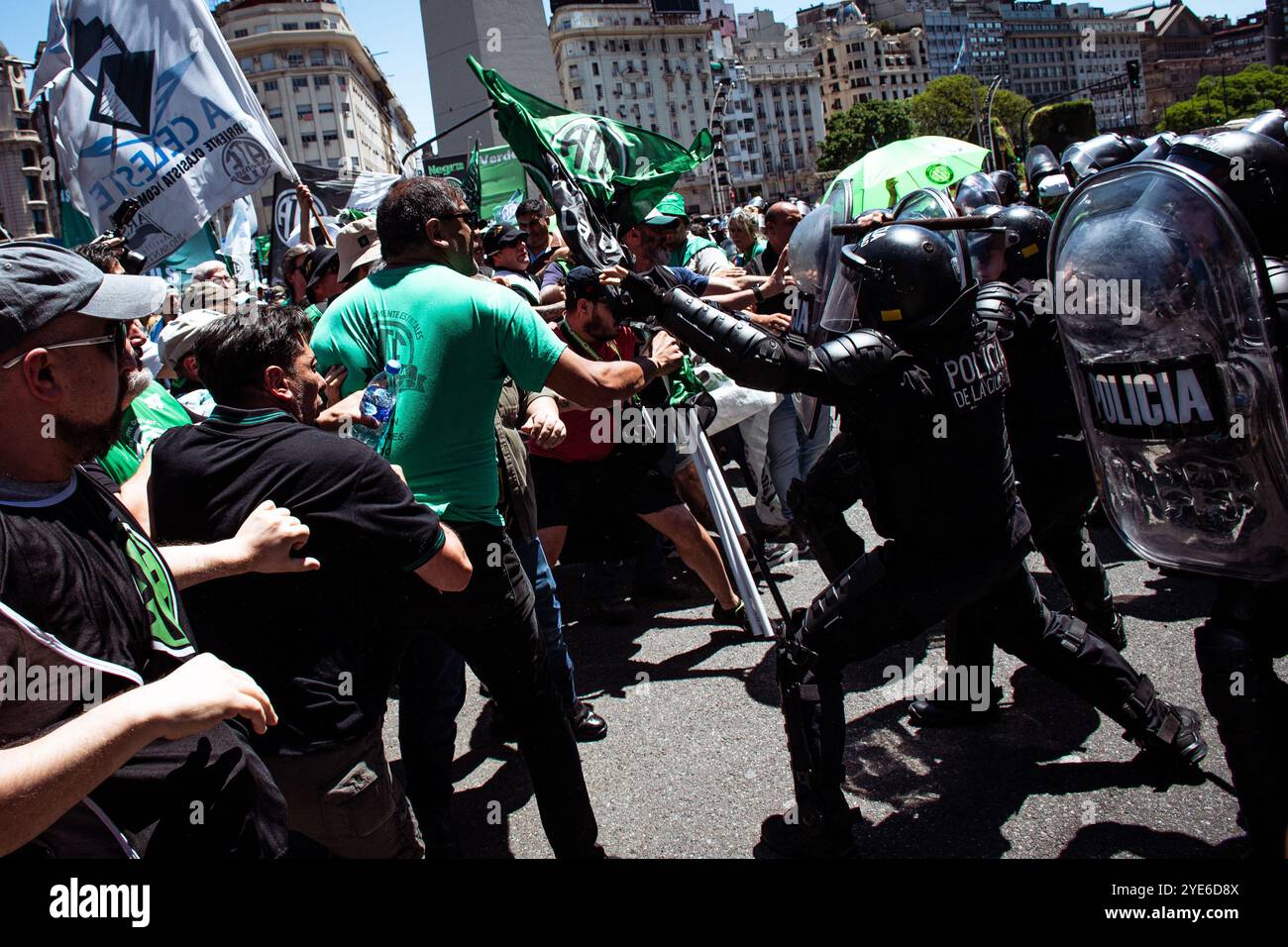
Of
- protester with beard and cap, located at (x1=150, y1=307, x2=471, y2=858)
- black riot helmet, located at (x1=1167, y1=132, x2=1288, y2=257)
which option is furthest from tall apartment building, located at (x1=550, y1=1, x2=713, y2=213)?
protester with beard and cap, located at (x1=150, y1=307, x2=471, y2=858)

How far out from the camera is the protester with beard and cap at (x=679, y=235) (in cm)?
563

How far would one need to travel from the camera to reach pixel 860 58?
149875 mm

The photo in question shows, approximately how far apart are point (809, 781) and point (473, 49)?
3557 inches

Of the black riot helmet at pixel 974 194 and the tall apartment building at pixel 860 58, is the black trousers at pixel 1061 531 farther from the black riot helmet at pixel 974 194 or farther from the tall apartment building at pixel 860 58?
the tall apartment building at pixel 860 58

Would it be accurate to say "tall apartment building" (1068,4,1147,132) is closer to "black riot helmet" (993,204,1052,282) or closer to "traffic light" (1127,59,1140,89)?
"traffic light" (1127,59,1140,89)

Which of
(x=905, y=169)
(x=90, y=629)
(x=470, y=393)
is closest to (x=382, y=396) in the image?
(x=470, y=393)

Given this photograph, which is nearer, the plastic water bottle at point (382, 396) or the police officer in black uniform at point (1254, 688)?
the police officer in black uniform at point (1254, 688)

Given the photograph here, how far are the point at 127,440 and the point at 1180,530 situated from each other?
336cm

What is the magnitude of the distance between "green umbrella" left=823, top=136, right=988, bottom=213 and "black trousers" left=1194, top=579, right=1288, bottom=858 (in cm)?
323

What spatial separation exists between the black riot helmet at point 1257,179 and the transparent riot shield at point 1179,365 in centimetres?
41

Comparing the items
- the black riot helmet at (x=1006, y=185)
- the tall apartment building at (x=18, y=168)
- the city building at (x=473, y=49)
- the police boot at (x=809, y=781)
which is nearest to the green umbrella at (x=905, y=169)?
the black riot helmet at (x=1006, y=185)

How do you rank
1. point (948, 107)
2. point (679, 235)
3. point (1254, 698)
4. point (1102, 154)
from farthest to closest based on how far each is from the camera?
point (948, 107) < point (1102, 154) < point (679, 235) < point (1254, 698)

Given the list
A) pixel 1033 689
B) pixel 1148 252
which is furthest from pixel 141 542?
pixel 1033 689

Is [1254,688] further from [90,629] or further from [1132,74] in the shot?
[1132,74]
